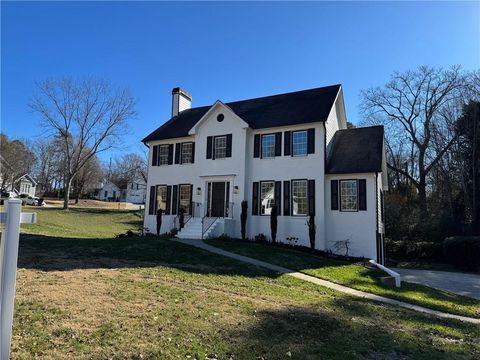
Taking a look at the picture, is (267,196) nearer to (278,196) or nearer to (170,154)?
(278,196)

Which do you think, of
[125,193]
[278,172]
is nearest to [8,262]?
[278,172]

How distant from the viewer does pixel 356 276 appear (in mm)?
14156

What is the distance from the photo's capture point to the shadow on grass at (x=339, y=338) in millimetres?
5684

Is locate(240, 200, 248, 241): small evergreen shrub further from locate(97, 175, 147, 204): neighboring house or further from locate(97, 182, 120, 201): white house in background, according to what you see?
locate(97, 182, 120, 201): white house in background

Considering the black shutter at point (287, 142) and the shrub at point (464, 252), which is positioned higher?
the black shutter at point (287, 142)

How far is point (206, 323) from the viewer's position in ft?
20.7

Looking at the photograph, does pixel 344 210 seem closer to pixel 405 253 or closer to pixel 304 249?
pixel 304 249

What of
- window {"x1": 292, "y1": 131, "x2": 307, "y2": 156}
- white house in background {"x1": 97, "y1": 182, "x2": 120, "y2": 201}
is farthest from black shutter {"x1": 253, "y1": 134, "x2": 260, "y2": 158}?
white house in background {"x1": 97, "y1": 182, "x2": 120, "y2": 201}

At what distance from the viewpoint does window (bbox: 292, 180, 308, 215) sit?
19.0 metres

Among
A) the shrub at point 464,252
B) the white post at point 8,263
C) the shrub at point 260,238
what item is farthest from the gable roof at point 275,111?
the white post at point 8,263

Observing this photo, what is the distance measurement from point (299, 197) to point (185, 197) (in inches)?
263

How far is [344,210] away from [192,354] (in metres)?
14.5

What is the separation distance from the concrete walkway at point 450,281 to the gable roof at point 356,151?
5585 mm

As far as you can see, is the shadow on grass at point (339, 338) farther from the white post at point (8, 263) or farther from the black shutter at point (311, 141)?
the black shutter at point (311, 141)
